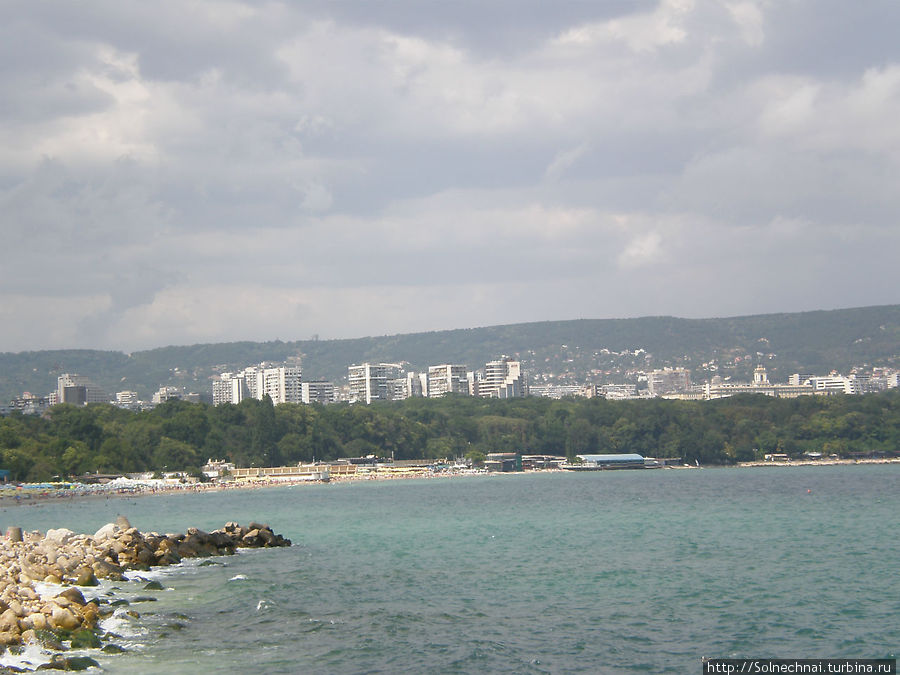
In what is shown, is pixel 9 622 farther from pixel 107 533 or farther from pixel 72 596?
pixel 107 533

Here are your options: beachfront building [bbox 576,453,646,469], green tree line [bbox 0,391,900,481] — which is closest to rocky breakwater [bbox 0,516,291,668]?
green tree line [bbox 0,391,900,481]

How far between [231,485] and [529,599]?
369 feet

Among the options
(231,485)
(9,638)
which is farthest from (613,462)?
(9,638)

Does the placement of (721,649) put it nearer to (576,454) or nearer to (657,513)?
(657,513)

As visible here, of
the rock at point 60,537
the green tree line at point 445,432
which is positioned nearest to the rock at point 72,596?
the rock at point 60,537

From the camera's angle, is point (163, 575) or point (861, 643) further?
point (163, 575)

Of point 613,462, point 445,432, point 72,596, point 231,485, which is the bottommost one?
point 613,462

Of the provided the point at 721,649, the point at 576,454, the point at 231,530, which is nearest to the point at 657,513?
A: the point at 231,530

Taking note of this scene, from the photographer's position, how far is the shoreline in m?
103

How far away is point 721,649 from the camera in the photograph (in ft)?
68.3

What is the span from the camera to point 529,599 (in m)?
28.1

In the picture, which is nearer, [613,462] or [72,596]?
[72,596]

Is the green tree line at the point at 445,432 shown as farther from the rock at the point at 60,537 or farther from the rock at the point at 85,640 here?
the rock at the point at 85,640

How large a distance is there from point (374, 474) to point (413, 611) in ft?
447
